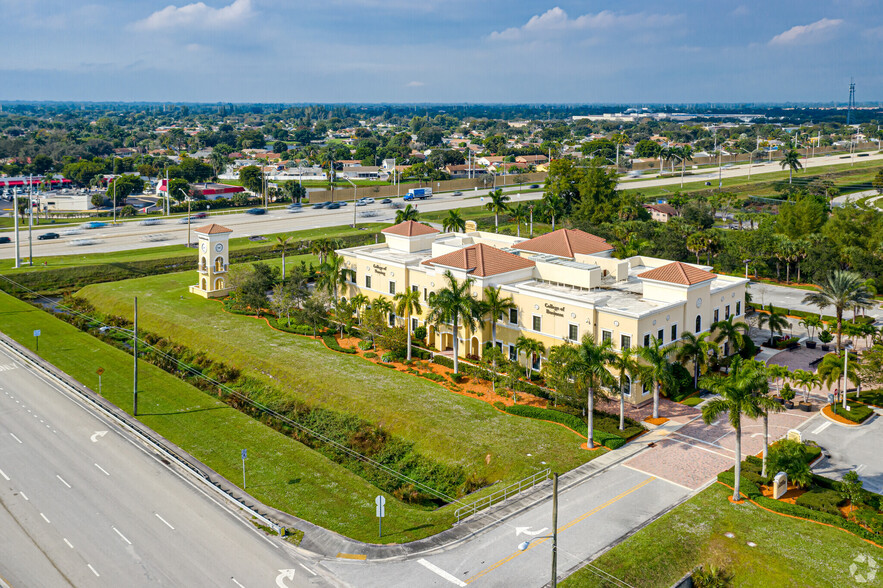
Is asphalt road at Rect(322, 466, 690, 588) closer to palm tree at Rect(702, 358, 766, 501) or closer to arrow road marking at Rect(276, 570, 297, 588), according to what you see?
arrow road marking at Rect(276, 570, 297, 588)

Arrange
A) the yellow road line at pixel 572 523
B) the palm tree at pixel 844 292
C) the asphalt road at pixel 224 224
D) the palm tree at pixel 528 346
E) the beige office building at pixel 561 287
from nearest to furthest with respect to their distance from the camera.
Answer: the yellow road line at pixel 572 523, the beige office building at pixel 561 287, the palm tree at pixel 528 346, the palm tree at pixel 844 292, the asphalt road at pixel 224 224

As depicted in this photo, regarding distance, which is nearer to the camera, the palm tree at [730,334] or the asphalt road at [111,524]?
the asphalt road at [111,524]

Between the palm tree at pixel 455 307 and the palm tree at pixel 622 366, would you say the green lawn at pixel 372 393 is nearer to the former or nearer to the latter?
the palm tree at pixel 622 366

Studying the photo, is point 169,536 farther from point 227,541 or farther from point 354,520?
point 354,520

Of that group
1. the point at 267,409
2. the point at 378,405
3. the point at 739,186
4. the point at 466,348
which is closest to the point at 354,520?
the point at 378,405

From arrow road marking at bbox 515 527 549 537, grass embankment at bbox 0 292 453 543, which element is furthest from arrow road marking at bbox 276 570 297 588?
arrow road marking at bbox 515 527 549 537

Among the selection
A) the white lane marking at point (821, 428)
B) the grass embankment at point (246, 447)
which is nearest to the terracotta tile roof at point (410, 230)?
the grass embankment at point (246, 447)
